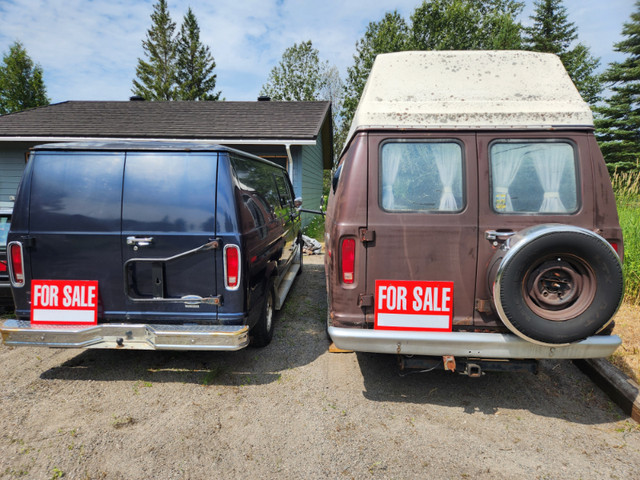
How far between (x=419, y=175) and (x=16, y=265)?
3.39 m

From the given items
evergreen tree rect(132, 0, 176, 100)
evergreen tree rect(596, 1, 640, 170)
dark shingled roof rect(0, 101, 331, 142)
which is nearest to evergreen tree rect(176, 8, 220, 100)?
evergreen tree rect(132, 0, 176, 100)

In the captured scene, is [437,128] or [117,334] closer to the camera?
[437,128]

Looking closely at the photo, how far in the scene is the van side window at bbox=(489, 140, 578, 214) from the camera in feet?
8.44

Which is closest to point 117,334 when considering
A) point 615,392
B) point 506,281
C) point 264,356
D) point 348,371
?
point 264,356

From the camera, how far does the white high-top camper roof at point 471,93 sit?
2.56m

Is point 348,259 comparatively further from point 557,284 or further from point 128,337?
point 128,337

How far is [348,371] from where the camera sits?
333cm

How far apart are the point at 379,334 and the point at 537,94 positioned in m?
2.22

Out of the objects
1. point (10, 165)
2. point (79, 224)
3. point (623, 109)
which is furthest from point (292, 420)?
point (623, 109)

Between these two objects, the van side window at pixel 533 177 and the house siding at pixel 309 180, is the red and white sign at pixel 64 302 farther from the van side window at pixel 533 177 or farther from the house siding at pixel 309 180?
the house siding at pixel 309 180

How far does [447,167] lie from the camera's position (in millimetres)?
2650

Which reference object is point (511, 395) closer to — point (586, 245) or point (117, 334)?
point (586, 245)

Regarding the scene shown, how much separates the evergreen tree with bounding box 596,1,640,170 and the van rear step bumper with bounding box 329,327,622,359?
88.2ft

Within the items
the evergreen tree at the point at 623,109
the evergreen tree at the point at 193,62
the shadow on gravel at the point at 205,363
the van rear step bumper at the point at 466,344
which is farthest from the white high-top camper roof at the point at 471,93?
the evergreen tree at the point at 193,62
